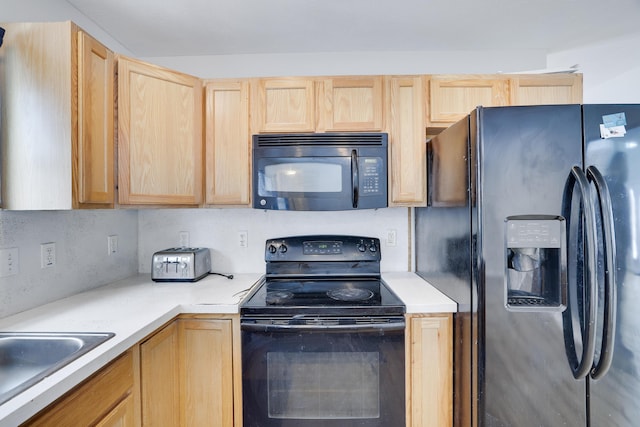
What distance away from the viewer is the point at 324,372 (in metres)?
1.39

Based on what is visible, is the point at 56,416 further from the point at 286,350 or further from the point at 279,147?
the point at 279,147

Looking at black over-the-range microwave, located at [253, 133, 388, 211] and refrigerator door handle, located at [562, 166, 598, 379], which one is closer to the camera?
refrigerator door handle, located at [562, 166, 598, 379]

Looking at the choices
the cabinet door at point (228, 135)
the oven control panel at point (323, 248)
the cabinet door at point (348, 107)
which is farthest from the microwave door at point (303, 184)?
the oven control panel at point (323, 248)

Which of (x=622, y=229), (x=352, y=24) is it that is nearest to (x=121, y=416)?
(x=622, y=229)

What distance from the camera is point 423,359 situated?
1.43 meters

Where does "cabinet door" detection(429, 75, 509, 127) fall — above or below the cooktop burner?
above

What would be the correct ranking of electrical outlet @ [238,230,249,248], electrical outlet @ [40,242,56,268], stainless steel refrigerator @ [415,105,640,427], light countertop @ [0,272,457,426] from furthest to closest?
electrical outlet @ [238,230,249,248] < electrical outlet @ [40,242,56,268] < stainless steel refrigerator @ [415,105,640,427] < light countertop @ [0,272,457,426]

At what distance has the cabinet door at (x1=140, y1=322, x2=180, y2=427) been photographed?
1.18 m

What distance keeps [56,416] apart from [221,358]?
681 millimetres

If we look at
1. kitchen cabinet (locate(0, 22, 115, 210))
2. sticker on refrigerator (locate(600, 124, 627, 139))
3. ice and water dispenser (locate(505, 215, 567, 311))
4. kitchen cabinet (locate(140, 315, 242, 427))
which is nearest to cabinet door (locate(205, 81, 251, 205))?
kitchen cabinet (locate(0, 22, 115, 210))

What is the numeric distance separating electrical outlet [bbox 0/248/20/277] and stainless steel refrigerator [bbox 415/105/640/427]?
1.95 meters

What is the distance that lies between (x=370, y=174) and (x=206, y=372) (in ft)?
4.39

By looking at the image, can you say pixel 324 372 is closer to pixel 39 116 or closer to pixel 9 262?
pixel 9 262

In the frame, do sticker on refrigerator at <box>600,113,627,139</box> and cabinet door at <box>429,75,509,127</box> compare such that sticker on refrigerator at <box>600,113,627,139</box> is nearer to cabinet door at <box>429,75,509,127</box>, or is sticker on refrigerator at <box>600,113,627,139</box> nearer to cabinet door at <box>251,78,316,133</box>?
cabinet door at <box>429,75,509,127</box>
